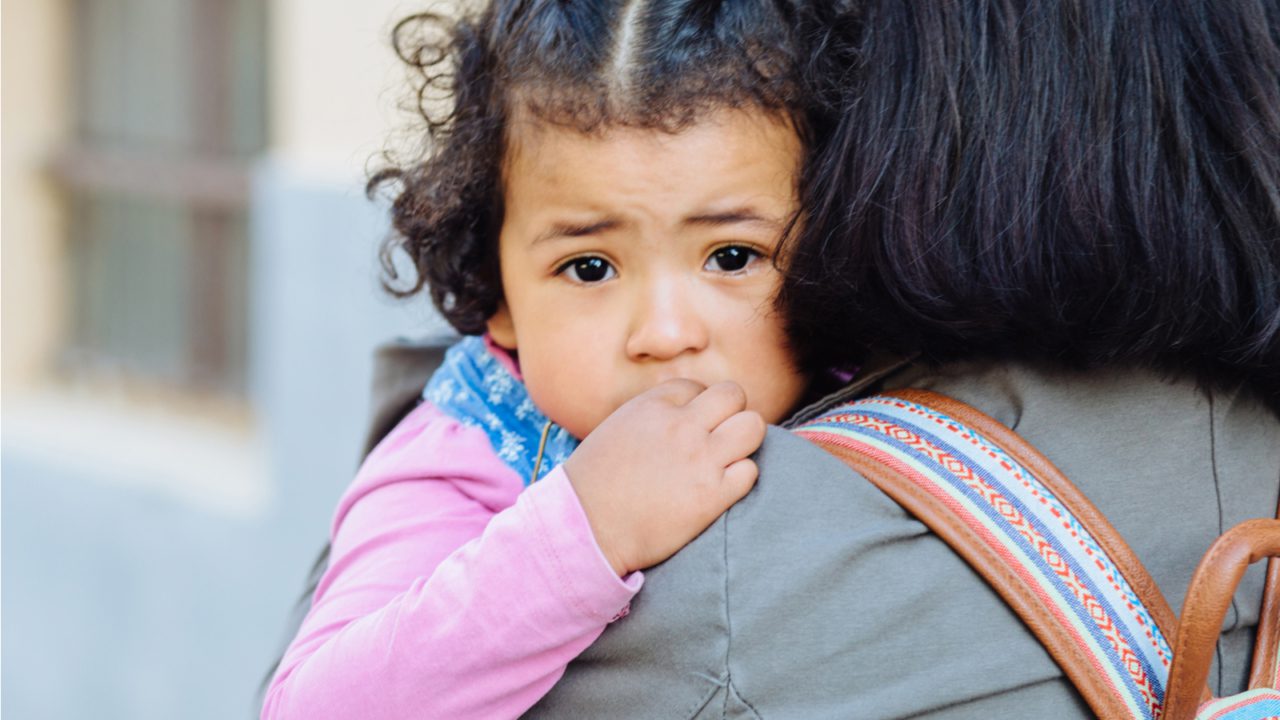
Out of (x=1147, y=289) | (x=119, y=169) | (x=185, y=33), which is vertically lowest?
(x=119, y=169)

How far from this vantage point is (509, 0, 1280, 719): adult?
Answer: 126 cm

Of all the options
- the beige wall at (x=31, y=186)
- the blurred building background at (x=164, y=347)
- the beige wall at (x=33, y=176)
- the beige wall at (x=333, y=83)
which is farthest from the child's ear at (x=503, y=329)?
the beige wall at (x=31, y=186)

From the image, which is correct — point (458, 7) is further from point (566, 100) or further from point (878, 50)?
point (878, 50)

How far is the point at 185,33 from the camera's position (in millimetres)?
5184

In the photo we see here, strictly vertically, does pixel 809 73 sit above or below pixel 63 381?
above

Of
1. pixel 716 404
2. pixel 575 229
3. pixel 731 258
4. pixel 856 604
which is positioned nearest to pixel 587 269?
pixel 575 229

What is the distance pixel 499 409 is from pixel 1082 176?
771 mm

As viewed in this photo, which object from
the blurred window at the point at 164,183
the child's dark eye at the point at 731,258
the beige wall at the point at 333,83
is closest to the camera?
the child's dark eye at the point at 731,258

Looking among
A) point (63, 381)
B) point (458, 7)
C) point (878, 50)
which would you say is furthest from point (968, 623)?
point (63, 381)

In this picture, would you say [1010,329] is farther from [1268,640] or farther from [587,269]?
[587,269]

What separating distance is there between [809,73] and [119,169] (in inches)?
170

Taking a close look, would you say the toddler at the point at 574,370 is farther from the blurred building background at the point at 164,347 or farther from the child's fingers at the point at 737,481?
the blurred building background at the point at 164,347

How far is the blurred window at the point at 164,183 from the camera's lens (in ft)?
16.7

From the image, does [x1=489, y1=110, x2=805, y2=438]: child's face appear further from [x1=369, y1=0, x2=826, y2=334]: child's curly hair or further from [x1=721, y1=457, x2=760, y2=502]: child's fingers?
[x1=721, y1=457, x2=760, y2=502]: child's fingers
